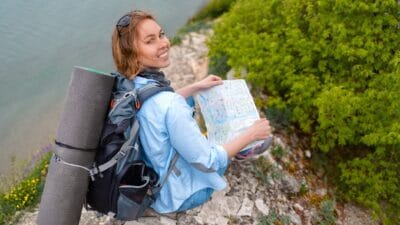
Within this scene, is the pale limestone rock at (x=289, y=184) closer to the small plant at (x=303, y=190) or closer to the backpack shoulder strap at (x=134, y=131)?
the small plant at (x=303, y=190)

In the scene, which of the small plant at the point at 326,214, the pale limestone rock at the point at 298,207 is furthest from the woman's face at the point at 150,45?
the small plant at the point at 326,214

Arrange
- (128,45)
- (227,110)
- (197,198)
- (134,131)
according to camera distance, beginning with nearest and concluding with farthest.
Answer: (134,131), (128,45), (197,198), (227,110)

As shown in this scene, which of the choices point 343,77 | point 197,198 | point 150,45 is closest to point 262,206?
point 197,198

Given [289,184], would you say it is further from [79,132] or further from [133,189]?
[79,132]

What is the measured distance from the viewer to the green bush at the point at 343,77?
4160 millimetres

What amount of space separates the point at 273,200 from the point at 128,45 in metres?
2.33

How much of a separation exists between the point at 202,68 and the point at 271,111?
2.50 m

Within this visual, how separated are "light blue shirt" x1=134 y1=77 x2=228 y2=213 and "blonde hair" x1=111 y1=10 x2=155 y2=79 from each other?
12 cm

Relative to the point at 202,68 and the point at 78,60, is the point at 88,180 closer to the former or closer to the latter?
the point at 202,68

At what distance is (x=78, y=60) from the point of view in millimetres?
8641

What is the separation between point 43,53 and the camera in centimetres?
860

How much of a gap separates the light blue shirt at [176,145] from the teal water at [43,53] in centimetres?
434

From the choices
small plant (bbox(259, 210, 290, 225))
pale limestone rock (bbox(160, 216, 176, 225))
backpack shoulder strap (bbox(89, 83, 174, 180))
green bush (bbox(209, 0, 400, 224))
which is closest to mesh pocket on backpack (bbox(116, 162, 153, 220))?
backpack shoulder strap (bbox(89, 83, 174, 180))

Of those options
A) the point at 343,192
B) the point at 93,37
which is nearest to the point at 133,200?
the point at 343,192
